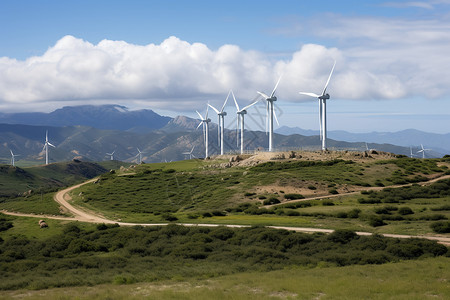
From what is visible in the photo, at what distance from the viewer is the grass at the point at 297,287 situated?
33.7 m

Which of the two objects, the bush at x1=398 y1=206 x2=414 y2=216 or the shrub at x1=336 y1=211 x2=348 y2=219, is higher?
the bush at x1=398 y1=206 x2=414 y2=216

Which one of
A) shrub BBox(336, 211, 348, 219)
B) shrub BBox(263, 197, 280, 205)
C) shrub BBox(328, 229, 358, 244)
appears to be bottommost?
shrub BBox(263, 197, 280, 205)

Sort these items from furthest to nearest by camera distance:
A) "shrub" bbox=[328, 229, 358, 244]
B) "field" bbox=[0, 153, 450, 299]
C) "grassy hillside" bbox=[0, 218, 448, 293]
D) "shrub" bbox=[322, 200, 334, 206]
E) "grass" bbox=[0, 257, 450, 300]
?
"shrub" bbox=[322, 200, 334, 206] < "shrub" bbox=[328, 229, 358, 244] < "grassy hillside" bbox=[0, 218, 448, 293] < "field" bbox=[0, 153, 450, 299] < "grass" bbox=[0, 257, 450, 300]

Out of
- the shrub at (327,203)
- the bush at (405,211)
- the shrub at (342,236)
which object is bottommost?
the shrub at (327,203)

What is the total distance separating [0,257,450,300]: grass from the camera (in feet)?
110

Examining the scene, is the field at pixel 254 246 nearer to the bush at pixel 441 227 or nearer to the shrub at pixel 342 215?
the shrub at pixel 342 215

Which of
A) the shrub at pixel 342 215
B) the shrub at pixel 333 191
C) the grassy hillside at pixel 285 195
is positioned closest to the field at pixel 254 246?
the shrub at pixel 342 215

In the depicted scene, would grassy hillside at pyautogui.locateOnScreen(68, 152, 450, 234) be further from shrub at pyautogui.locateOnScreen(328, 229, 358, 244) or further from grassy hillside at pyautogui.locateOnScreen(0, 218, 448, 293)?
grassy hillside at pyautogui.locateOnScreen(0, 218, 448, 293)

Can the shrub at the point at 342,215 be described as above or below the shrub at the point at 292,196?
above

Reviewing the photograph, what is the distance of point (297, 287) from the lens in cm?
3547

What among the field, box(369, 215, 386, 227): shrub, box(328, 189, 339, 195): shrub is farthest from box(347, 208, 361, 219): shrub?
box(328, 189, 339, 195): shrub

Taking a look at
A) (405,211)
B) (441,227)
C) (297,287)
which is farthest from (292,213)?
(297,287)

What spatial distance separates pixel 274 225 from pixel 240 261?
2064 cm

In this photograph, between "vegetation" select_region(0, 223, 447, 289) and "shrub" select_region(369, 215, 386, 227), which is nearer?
"vegetation" select_region(0, 223, 447, 289)
